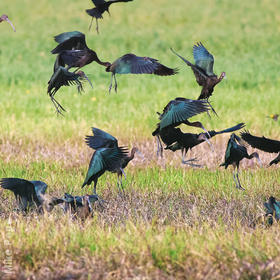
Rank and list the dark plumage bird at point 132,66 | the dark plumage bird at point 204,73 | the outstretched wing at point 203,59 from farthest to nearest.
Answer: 1. the outstretched wing at point 203,59
2. the dark plumage bird at point 204,73
3. the dark plumage bird at point 132,66

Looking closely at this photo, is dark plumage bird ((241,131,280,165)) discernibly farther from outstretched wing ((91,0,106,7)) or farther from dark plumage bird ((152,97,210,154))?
outstretched wing ((91,0,106,7))

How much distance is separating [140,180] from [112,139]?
1.26 metres

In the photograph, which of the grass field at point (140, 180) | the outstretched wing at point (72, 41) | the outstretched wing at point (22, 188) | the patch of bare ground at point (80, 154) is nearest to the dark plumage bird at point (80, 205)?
the grass field at point (140, 180)

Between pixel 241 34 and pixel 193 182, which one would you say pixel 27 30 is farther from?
pixel 193 182

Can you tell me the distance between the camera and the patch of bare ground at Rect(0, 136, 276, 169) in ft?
23.6

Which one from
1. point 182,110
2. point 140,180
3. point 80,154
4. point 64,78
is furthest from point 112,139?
point 80,154

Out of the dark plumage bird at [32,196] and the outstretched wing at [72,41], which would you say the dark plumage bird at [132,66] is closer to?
the outstretched wing at [72,41]

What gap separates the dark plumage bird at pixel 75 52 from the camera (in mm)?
3514

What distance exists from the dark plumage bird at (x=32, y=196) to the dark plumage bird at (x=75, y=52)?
1244mm

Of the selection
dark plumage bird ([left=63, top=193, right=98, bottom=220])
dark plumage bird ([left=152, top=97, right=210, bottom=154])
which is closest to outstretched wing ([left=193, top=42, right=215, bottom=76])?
dark plumage bird ([left=152, top=97, right=210, bottom=154])

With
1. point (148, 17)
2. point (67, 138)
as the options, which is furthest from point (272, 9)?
point (67, 138)

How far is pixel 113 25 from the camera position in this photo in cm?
2509

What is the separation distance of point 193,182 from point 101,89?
654 centimetres

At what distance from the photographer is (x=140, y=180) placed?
6.17 metres
